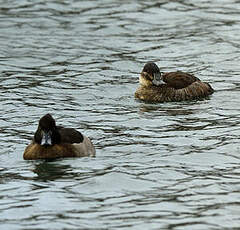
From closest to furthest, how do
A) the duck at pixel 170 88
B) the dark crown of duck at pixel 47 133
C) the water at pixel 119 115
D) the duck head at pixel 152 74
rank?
1. the water at pixel 119 115
2. the dark crown of duck at pixel 47 133
3. the duck at pixel 170 88
4. the duck head at pixel 152 74

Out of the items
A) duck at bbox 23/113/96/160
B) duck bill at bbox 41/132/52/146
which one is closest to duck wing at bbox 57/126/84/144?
duck at bbox 23/113/96/160

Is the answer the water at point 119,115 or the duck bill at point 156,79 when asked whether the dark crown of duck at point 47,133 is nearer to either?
the water at point 119,115

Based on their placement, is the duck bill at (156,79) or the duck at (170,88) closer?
the duck at (170,88)

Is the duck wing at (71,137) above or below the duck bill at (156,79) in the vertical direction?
below

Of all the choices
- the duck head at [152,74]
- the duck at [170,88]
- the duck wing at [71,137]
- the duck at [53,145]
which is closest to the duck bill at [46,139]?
the duck at [53,145]

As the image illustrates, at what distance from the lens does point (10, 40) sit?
22.1 metres

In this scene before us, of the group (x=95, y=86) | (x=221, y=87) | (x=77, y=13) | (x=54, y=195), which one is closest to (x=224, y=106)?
(x=221, y=87)

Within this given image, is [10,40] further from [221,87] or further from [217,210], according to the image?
[217,210]

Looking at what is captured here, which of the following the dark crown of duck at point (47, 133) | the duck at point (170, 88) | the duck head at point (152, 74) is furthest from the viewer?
the duck head at point (152, 74)

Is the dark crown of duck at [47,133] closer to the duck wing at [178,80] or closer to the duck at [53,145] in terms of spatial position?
the duck at [53,145]

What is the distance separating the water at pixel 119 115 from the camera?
1032cm

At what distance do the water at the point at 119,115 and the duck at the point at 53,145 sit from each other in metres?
0.11

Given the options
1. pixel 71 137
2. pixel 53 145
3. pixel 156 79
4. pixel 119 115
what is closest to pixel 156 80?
pixel 156 79

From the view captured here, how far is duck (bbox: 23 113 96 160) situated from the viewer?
41.1 feet
